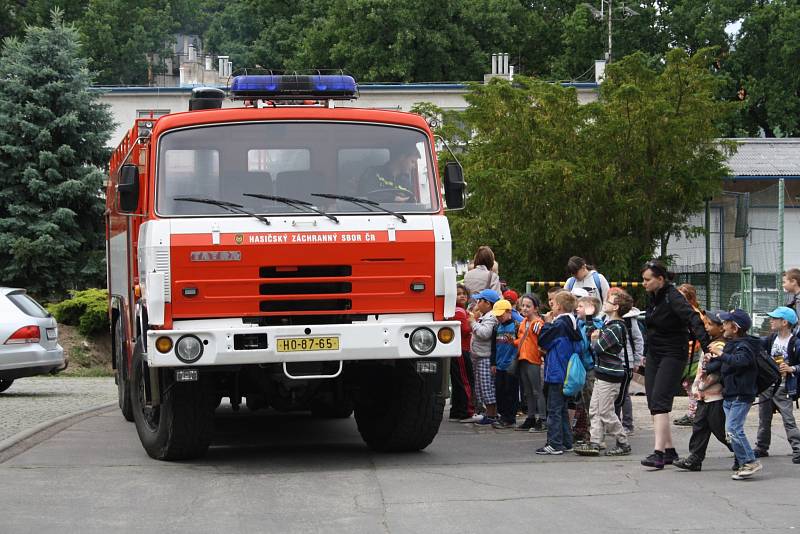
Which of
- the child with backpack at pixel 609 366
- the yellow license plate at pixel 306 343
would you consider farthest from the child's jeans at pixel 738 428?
the yellow license plate at pixel 306 343

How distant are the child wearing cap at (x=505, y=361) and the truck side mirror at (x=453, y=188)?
99.6 inches

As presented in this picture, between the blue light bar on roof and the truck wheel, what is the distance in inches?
164

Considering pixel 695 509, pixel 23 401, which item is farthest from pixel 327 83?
pixel 23 401

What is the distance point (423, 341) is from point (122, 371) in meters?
5.75

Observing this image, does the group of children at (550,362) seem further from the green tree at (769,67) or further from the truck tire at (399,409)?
the green tree at (769,67)

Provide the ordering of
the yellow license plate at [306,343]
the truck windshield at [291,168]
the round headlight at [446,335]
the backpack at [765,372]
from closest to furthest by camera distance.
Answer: the backpack at [765,372], the yellow license plate at [306,343], the round headlight at [446,335], the truck windshield at [291,168]

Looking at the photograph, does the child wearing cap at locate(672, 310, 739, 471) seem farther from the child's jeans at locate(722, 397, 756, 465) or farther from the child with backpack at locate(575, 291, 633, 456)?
the child with backpack at locate(575, 291, 633, 456)

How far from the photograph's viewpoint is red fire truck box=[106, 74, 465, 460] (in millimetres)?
11391

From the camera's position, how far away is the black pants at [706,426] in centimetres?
1127

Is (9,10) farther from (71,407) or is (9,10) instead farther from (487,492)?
(487,492)

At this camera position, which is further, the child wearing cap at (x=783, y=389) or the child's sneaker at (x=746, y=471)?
the child wearing cap at (x=783, y=389)

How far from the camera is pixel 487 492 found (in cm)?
1025

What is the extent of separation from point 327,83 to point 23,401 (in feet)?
28.7

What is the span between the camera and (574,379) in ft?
40.8
